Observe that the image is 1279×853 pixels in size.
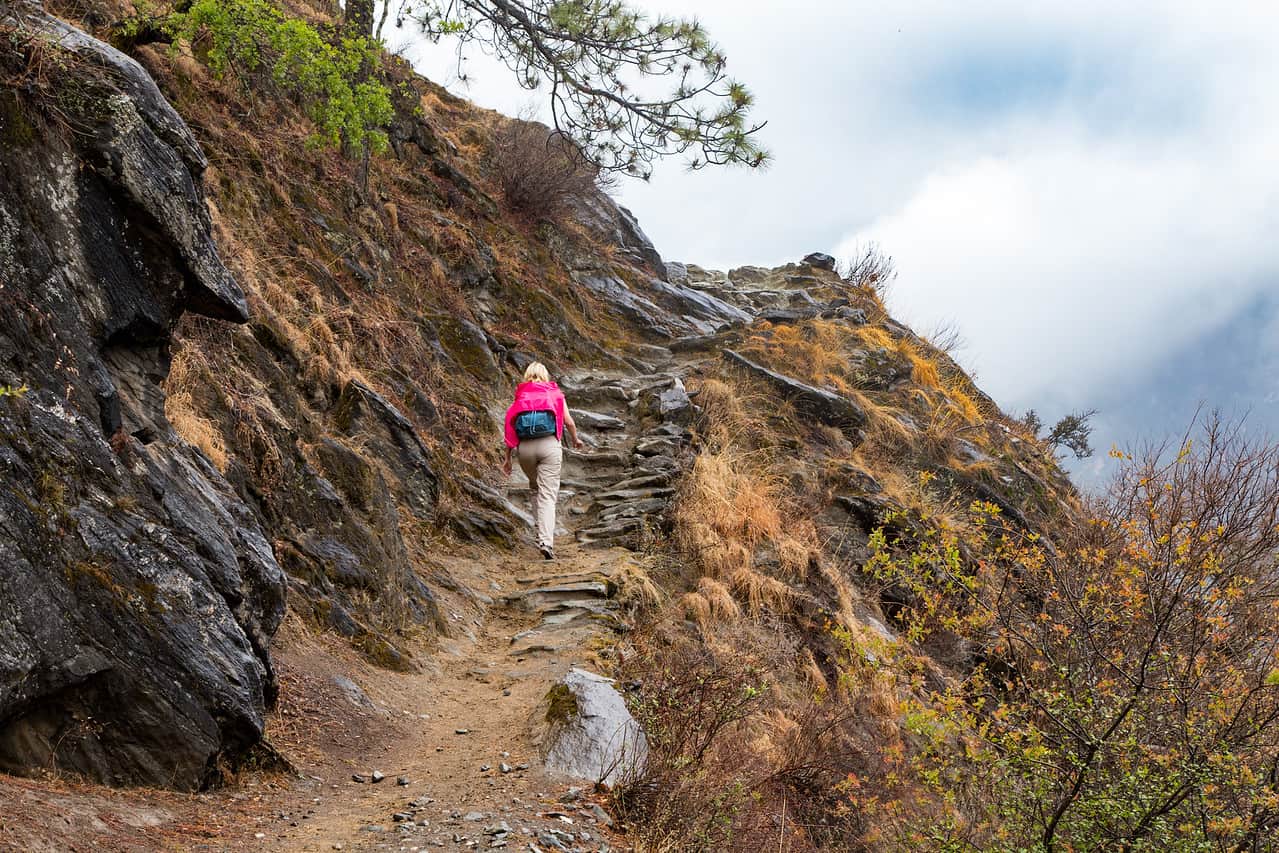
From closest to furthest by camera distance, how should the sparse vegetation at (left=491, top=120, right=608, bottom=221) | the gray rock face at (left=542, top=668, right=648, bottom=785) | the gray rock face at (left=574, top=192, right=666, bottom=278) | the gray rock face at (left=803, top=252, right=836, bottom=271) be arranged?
the gray rock face at (left=542, top=668, right=648, bottom=785) → the sparse vegetation at (left=491, top=120, right=608, bottom=221) → the gray rock face at (left=574, top=192, right=666, bottom=278) → the gray rock face at (left=803, top=252, right=836, bottom=271)

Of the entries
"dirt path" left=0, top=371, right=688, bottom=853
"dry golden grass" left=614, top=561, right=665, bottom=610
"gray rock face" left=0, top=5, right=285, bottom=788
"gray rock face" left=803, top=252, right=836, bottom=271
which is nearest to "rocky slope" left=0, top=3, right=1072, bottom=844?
"gray rock face" left=0, top=5, right=285, bottom=788

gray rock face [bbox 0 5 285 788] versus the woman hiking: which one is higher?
the woman hiking

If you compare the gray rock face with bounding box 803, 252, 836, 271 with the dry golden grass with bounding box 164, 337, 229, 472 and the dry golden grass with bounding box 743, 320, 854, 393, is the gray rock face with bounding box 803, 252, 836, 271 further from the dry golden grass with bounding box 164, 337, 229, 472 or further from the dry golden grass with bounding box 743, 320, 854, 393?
the dry golden grass with bounding box 164, 337, 229, 472

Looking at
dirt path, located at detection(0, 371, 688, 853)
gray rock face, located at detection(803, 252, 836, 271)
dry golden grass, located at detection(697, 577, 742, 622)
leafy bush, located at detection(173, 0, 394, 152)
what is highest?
gray rock face, located at detection(803, 252, 836, 271)

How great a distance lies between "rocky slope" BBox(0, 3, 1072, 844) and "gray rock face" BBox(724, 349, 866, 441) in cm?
5

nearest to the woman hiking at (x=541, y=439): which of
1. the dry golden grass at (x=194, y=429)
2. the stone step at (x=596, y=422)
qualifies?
the dry golden grass at (x=194, y=429)

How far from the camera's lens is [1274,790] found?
351cm

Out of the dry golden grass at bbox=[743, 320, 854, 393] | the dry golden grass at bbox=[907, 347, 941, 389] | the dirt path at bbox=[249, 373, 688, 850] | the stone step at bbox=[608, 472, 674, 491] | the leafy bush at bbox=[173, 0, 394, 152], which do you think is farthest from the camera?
the dry golden grass at bbox=[907, 347, 941, 389]

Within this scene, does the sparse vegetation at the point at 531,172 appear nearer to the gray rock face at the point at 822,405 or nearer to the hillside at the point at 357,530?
the hillside at the point at 357,530

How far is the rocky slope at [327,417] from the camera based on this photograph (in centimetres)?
325

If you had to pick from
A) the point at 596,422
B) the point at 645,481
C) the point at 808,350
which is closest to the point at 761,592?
the point at 645,481

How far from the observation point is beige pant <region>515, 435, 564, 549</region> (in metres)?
8.33

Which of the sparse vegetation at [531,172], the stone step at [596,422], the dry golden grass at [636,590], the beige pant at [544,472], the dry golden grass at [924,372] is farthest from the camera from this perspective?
the sparse vegetation at [531,172]

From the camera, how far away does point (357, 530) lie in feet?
19.9
